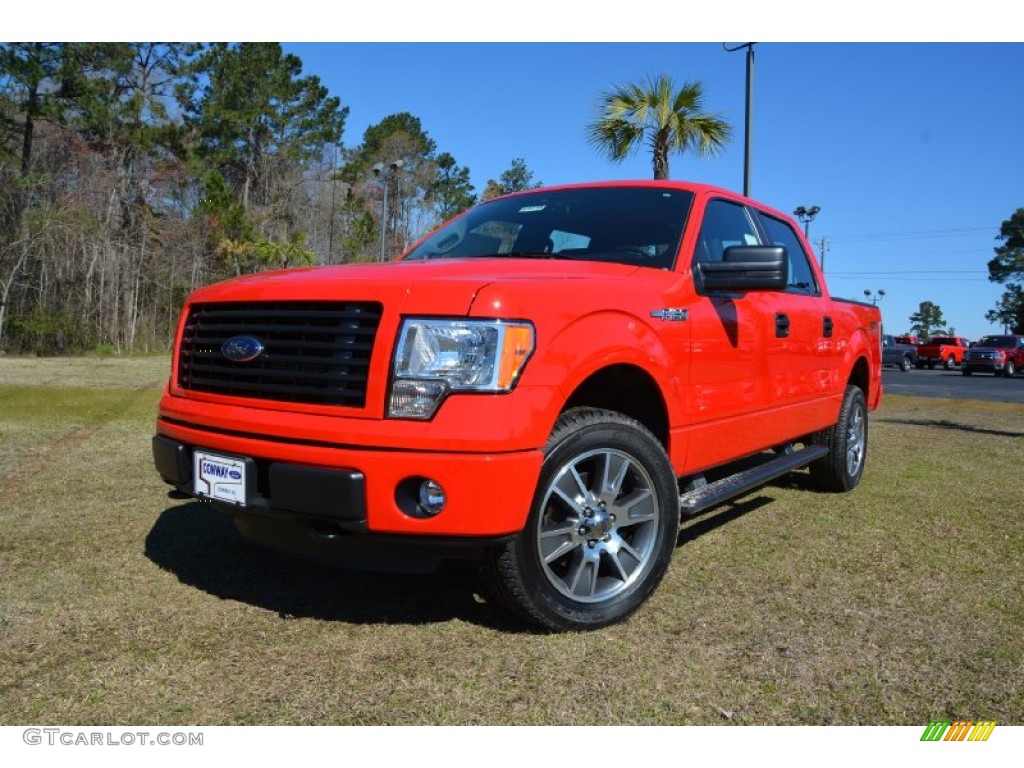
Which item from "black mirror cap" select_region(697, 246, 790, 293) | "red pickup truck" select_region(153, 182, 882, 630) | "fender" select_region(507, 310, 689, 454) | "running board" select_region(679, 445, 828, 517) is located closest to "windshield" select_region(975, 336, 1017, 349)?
"running board" select_region(679, 445, 828, 517)

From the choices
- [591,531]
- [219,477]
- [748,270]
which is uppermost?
[748,270]

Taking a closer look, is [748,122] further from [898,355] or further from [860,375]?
[898,355]

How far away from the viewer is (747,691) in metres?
2.35

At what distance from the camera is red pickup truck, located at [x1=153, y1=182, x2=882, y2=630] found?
240cm

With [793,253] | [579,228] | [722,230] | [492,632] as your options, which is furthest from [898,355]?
[492,632]

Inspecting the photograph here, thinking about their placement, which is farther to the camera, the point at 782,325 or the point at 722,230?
the point at 782,325

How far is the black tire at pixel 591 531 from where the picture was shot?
102 inches

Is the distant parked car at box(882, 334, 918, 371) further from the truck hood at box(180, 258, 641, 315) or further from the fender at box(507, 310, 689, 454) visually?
the truck hood at box(180, 258, 641, 315)

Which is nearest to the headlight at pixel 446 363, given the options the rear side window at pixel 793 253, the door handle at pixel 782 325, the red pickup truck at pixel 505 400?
the red pickup truck at pixel 505 400

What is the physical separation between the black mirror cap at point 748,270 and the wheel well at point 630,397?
60 centimetres

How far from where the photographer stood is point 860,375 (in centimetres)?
579

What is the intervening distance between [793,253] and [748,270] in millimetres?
1810

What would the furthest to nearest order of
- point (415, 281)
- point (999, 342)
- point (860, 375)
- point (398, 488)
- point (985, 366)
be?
point (999, 342) < point (985, 366) < point (860, 375) < point (415, 281) < point (398, 488)

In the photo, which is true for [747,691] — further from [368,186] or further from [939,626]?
[368,186]
